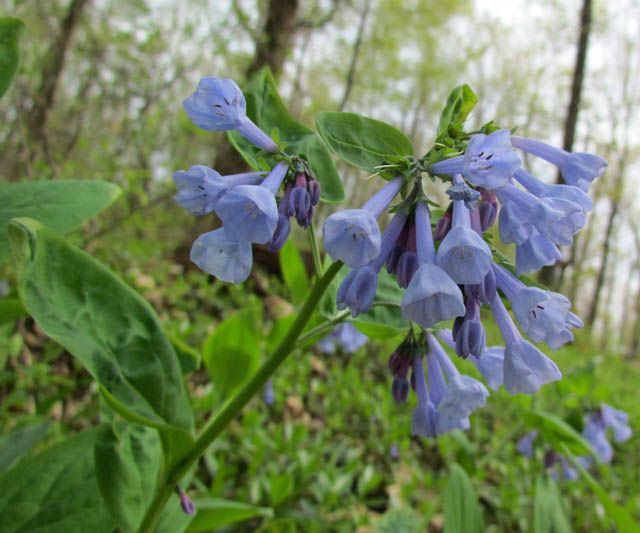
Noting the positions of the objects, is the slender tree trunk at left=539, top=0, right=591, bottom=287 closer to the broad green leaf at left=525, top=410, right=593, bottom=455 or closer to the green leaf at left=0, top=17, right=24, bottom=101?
the broad green leaf at left=525, top=410, right=593, bottom=455

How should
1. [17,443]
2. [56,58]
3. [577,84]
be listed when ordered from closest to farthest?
[17,443] < [56,58] < [577,84]

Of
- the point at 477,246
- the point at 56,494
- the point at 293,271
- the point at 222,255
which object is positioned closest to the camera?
the point at 477,246

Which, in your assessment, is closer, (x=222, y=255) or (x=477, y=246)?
(x=477, y=246)

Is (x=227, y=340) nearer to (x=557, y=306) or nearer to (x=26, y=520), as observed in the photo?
(x=26, y=520)

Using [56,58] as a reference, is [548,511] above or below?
below

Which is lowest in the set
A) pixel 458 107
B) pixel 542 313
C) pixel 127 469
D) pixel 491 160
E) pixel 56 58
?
pixel 127 469

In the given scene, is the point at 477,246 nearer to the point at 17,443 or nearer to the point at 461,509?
the point at 461,509

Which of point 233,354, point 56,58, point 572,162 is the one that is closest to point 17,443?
point 233,354
